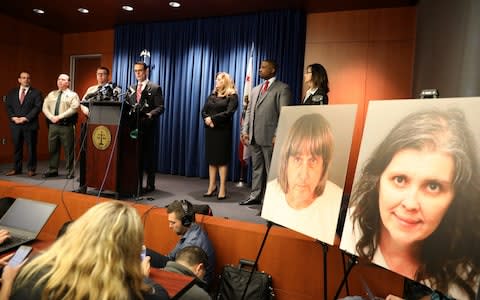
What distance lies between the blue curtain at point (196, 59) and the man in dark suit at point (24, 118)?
1521 millimetres

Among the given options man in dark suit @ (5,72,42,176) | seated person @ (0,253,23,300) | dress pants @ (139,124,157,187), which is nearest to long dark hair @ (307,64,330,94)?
dress pants @ (139,124,157,187)

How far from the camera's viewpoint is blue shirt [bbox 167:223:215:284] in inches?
88.3

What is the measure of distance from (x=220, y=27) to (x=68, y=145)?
269cm

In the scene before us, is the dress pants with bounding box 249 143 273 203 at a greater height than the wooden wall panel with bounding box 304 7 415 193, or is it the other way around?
the wooden wall panel with bounding box 304 7 415 193

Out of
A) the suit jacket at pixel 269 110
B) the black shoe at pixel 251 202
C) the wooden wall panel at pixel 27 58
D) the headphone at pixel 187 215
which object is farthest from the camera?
the wooden wall panel at pixel 27 58

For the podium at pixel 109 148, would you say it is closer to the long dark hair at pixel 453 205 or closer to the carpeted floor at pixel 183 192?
the carpeted floor at pixel 183 192

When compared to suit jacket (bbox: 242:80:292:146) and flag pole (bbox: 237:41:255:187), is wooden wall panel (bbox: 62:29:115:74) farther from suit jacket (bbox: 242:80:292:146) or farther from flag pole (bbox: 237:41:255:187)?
suit jacket (bbox: 242:80:292:146)

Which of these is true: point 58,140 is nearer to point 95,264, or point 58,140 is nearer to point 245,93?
point 245,93

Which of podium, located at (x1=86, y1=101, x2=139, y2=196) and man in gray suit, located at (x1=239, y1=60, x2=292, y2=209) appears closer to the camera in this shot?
podium, located at (x1=86, y1=101, x2=139, y2=196)

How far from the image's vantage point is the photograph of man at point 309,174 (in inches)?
63.7

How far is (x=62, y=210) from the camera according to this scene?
9.85ft

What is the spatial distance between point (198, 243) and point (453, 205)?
151 centimetres

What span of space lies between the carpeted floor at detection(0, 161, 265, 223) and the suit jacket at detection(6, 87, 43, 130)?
0.69 m

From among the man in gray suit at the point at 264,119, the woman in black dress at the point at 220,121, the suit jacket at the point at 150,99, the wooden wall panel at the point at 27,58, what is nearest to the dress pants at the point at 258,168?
the man in gray suit at the point at 264,119
